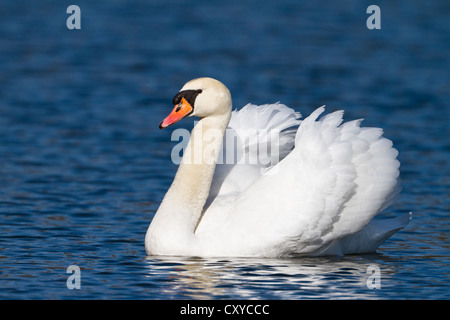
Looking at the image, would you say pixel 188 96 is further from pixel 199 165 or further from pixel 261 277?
pixel 261 277

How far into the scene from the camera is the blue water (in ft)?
33.5

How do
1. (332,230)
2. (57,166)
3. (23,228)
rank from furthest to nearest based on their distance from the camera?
(57,166) < (23,228) < (332,230)

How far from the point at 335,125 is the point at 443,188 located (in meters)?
4.15

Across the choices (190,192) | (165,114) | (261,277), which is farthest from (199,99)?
(165,114)

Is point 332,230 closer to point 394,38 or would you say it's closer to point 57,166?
point 57,166

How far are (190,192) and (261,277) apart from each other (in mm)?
1496

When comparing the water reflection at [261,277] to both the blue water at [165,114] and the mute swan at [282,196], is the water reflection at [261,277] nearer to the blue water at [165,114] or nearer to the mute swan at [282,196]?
the blue water at [165,114]

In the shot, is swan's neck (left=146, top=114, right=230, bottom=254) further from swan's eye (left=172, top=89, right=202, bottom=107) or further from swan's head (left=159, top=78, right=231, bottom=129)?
swan's eye (left=172, top=89, right=202, bottom=107)

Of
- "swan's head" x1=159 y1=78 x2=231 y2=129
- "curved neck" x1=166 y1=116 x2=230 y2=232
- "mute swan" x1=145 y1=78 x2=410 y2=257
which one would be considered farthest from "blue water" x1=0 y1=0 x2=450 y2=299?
"swan's head" x1=159 y1=78 x2=231 y2=129

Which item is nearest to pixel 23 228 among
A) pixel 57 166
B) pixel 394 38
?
pixel 57 166

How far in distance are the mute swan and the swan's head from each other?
0.4 inches

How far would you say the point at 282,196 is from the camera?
1059 centimetres

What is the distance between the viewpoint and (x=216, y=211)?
11.0 m

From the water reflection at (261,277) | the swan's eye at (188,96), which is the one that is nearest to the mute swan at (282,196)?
the swan's eye at (188,96)
